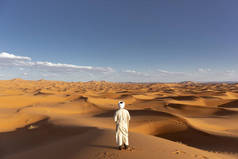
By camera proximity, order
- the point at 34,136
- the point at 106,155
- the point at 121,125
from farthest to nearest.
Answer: the point at 34,136
the point at 121,125
the point at 106,155

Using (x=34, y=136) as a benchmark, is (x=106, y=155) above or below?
above

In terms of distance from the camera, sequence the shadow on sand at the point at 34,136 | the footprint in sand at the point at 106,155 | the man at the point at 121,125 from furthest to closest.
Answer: the shadow on sand at the point at 34,136 < the man at the point at 121,125 < the footprint in sand at the point at 106,155

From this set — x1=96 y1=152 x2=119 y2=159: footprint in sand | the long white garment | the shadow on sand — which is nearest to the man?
the long white garment

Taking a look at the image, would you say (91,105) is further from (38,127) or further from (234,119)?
(234,119)

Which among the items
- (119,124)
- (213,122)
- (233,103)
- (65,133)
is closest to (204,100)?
(233,103)

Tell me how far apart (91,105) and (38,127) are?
11.2m

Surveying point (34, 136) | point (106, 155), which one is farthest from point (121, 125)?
point (34, 136)

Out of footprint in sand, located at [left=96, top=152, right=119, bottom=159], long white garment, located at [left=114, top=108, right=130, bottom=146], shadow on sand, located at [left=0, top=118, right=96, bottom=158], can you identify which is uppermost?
long white garment, located at [left=114, top=108, right=130, bottom=146]

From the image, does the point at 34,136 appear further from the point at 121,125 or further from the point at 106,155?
the point at 121,125

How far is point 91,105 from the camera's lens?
22359mm

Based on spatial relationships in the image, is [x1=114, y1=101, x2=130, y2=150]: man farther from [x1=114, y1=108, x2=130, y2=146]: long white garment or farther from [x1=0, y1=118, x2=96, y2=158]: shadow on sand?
[x1=0, y1=118, x2=96, y2=158]: shadow on sand

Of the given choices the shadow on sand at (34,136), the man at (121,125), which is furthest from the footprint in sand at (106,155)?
the shadow on sand at (34,136)

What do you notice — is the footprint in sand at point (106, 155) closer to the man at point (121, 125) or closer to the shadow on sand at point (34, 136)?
Result: the man at point (121, 125)

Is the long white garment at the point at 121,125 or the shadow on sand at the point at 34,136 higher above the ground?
the long white garment at the point at 121,125
